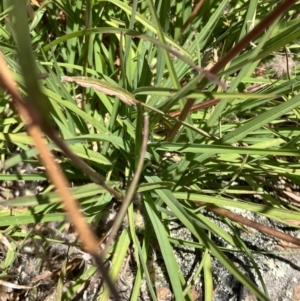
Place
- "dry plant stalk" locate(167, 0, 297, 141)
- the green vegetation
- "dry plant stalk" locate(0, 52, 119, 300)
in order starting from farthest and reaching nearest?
1. the green vegetation
2. "dry plant stalk" locate(167, 0, 297, 141)
3. "dry plant stalk" locate(0, 52, 119, 300)

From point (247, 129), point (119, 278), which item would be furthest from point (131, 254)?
point (247, 129)

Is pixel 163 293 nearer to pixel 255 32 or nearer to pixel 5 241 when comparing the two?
pixel 5 241

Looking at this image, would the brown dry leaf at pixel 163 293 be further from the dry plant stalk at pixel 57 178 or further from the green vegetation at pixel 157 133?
the dry plant stalk at pixel 57 178

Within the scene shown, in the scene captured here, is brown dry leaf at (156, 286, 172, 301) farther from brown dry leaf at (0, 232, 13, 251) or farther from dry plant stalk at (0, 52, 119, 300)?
dry plant stalk at (0, 52, 119, 300)

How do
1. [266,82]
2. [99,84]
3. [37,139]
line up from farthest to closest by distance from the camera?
[266,82] < [99,84] < [37,139]

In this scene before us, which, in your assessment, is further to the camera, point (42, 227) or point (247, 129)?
point (42, 227)

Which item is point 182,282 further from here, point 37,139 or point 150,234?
point 37,139

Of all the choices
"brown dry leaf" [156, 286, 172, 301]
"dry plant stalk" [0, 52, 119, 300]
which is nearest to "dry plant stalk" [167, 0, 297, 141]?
"dry plant stalk" [0, 52, 119, 300]

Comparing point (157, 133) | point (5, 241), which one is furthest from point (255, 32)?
point (5, 241)
